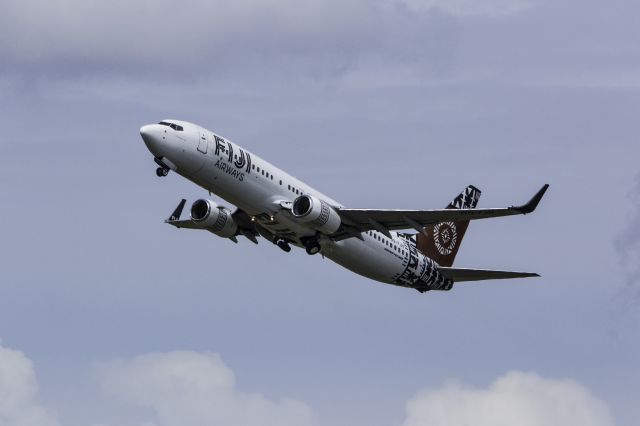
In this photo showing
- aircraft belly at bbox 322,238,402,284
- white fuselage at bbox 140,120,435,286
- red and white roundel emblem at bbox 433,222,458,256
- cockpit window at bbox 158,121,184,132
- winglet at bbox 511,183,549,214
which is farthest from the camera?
red and white roundel emblem at bbox 433,222,458,256

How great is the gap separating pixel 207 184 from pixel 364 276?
15551 millimetres

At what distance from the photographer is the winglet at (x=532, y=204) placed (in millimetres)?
79062

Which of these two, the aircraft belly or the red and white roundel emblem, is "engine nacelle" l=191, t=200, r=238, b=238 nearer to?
the aircraft belly

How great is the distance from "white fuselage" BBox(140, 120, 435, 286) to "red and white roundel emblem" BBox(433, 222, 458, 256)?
352 inches

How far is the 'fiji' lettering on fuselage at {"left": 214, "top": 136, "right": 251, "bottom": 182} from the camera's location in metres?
86.1

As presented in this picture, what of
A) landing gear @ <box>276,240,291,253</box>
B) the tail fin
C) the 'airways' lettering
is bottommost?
landing gear @ <box>276,240,291,253</box>

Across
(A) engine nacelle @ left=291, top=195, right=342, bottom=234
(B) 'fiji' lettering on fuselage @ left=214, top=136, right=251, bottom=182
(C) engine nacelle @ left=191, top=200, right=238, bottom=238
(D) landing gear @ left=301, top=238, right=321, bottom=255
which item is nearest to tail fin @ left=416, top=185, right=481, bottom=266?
(D) landing gear @ left=301, top=238, right=321, bottom=255

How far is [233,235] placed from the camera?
317 ft

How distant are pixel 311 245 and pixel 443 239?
1621 centimetres

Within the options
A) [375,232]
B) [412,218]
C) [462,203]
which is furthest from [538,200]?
[462,203]

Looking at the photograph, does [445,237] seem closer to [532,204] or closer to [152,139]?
[532,204]

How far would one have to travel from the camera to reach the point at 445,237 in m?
106

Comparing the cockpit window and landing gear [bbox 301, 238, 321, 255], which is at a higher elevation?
the cockpit window

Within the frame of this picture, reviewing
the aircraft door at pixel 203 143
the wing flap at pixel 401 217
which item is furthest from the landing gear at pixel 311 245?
the aircraft door at pixel 203 143
